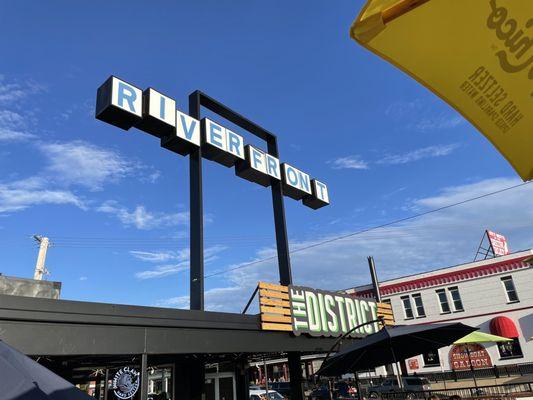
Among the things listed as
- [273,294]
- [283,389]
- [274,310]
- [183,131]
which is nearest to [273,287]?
[273,294]

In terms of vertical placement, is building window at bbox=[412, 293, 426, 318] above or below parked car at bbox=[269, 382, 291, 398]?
above

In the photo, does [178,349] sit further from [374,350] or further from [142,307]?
[374,350]

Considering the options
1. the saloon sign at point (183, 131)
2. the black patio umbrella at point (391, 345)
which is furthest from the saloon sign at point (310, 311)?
the saloon sign at point (183, 131)

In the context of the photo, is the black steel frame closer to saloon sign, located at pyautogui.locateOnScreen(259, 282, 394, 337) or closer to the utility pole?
saloon sign, located at pyautogui.locateOnScreen(259, 282, 394, 337)

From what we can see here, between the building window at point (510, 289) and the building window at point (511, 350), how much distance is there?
2.59 meters

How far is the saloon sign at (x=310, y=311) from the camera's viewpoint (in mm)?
11328

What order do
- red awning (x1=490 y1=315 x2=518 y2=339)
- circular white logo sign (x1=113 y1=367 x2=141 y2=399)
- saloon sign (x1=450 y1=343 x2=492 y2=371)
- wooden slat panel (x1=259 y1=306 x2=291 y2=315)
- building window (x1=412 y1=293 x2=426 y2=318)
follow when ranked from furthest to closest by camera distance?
building window (x1=412 y1=293 x2=426 y2=318)
saloon sign (x1=450 y1=343 x2=492 y2=371)
red awning (x1=490 y1=315 x2=518 y2=339)
circular white logo sign (x1=113 y1=367 x2=141 y2=399)
wooden slat panel (x1=259 y1=306 x2=291 y2=315)

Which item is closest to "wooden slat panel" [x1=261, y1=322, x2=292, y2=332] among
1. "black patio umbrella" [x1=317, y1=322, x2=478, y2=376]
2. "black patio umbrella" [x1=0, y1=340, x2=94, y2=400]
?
"black patio umbrella" [x1=317, y1=322, x2=478, y2=376]

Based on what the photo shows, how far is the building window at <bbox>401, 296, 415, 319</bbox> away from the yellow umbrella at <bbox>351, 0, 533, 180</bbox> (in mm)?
33516

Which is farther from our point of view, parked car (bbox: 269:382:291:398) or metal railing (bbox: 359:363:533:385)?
parked car (bbox: 269:382:291:398)

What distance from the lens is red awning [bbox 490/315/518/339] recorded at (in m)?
28.2

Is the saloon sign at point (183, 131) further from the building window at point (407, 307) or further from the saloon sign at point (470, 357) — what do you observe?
the building window at point (407, 307)

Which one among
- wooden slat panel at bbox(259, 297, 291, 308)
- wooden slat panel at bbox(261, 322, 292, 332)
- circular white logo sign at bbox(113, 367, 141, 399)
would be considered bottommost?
circular white logo sign at bbox(113, 367, 141, 399)

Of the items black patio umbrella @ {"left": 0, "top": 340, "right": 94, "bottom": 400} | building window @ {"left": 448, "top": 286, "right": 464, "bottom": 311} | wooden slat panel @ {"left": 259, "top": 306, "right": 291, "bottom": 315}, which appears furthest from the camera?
building window @ {"left": 448, "top": 286, "right": 464, "bottom": 311}
